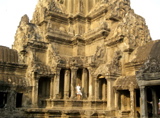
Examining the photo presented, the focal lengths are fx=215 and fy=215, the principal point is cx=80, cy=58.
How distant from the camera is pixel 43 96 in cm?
2066

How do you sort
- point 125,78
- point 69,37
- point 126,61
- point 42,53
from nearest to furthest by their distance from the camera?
point 125,78 → point 126,61 → point 42,53 → point 69,37

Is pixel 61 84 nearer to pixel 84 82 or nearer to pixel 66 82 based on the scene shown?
pixel 66 82

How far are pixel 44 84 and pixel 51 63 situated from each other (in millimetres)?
2173

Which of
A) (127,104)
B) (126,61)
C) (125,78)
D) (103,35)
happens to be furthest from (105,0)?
(127,104)

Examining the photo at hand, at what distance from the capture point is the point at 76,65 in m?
20.9

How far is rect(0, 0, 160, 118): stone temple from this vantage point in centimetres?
1695

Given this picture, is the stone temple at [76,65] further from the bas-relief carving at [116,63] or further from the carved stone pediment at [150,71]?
the carved stone pediment at [150,71]

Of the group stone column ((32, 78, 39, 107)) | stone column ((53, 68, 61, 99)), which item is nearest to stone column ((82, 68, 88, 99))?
stone column ((53, 68, 61, 99))

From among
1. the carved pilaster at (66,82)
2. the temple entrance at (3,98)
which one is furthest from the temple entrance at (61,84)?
the temple entrance at (3,98)

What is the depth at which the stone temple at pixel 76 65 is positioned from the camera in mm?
16953

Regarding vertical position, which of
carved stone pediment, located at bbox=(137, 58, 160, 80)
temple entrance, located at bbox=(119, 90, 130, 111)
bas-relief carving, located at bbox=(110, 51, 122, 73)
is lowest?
temple entrance, located at bbox=(119, 90, 130, 111)

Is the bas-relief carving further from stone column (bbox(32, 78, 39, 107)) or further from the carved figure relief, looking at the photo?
stone column (bbox(32, 78, 39, 107))

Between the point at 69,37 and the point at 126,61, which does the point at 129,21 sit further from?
the point at 69,37

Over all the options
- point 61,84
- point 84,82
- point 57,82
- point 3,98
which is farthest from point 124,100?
point 3,98
